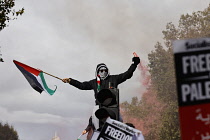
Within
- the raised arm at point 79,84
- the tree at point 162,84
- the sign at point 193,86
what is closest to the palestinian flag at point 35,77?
the raised arm at point 79,84

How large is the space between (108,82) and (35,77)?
315cm

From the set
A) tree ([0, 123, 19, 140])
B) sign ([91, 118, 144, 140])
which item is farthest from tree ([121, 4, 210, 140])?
sign ([91, 118, 144, 140])

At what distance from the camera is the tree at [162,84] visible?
45.8m

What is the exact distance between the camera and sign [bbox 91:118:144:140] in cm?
752

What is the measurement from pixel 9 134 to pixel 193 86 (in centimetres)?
7214

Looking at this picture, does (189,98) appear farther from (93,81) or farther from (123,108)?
(123,108)

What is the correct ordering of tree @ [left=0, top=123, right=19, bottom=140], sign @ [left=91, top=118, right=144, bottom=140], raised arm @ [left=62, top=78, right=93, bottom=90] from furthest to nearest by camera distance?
tree @ [left=0, top=123, right=19, bottom=140] < raised arm @ [left=62, top=78, right=93, bottom=90] < sign @ [left=91, top=118, right=144, bottom=140]

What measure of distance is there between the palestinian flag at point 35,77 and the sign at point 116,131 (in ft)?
24.0

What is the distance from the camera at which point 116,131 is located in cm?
759

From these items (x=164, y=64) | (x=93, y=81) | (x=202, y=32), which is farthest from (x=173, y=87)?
(x=93, y=81)

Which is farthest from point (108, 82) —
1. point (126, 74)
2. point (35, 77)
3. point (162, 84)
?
point (162, 84)

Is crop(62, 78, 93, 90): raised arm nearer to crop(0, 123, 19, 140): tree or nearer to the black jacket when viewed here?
the black jacket

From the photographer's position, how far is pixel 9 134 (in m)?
75.0

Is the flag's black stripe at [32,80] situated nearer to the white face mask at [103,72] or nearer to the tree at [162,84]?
the white face mask at [103,72]
